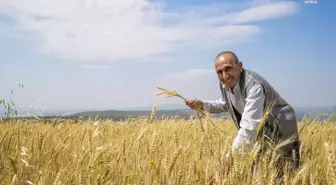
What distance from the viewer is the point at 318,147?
3.22m

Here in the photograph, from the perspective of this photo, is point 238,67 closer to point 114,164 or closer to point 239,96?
point 239,96

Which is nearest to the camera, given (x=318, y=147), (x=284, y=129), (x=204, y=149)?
(x=204, y=149)

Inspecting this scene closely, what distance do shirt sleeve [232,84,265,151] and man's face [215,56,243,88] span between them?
184 millimetres

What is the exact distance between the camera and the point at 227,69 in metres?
2.73

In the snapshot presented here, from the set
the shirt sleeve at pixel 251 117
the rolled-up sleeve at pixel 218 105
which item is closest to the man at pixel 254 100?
the shirt sleeve at pixel 251 117

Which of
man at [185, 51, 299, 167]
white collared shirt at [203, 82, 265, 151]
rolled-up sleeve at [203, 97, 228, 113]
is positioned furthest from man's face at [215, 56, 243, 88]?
rolled-up sleeve at [203, 97, 228, 113]

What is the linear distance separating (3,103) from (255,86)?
8.82ft

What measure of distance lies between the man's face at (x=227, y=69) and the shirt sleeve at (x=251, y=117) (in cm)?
18

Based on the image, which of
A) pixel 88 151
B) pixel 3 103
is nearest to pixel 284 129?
pixel 88 151

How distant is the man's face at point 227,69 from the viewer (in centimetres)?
271

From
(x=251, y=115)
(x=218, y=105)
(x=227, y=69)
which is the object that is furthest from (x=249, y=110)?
(x=218, y=105)

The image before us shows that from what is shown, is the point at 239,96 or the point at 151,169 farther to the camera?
the point at 239,96

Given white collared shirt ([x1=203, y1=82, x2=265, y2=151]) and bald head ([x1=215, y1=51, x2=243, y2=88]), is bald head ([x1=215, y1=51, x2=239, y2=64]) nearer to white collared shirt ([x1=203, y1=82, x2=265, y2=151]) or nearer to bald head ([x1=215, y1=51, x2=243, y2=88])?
bald head ([x1=215, y1=51, x2=243, y2=88])

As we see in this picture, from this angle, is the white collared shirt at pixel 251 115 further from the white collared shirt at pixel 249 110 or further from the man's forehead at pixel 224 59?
the man's forehead at pixel 224 59
